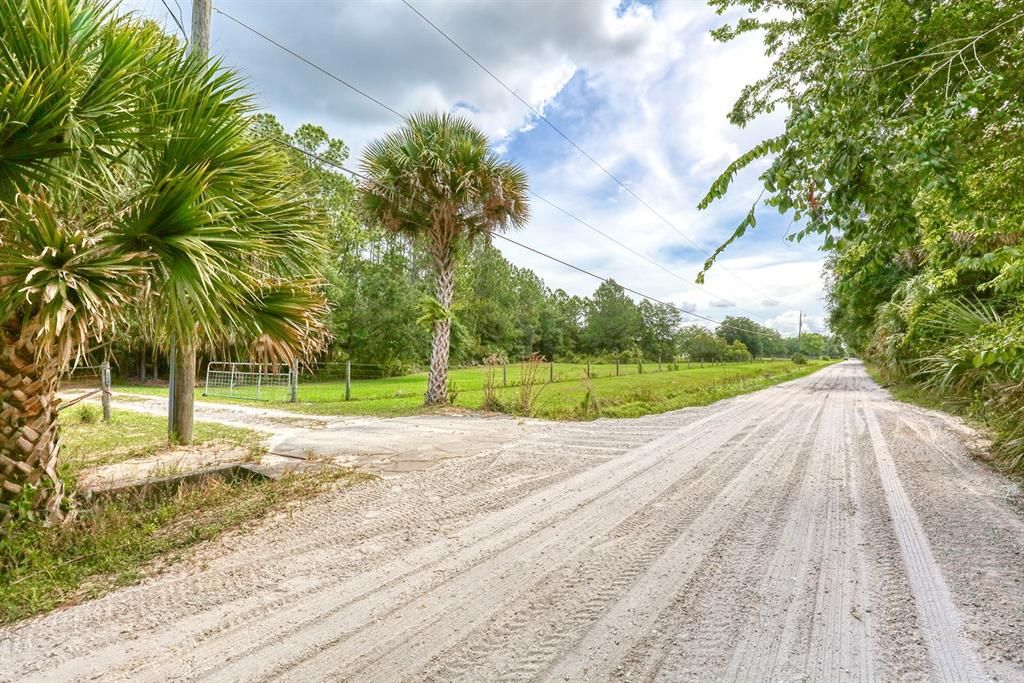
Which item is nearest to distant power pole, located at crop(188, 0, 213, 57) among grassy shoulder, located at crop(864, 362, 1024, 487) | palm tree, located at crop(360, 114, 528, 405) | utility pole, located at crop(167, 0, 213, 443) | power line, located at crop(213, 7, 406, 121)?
utility pole, located at crop(167, 0, 213, 443)

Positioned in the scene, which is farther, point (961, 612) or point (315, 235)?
point (315, 235)

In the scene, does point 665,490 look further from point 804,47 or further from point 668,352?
point 668,352

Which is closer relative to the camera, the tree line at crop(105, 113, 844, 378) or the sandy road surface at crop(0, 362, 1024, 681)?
the sandy road surface at crop(0, 362, 1024, 681)

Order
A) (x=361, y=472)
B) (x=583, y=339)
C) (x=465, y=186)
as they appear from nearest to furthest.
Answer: (x=361, y=472) < (x=465, y=186) < (x=583, y=339)

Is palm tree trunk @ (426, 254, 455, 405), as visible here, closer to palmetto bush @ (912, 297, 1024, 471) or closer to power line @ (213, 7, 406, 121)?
power line @ (213, 7, 406, 121)

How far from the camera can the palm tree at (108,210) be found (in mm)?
2648

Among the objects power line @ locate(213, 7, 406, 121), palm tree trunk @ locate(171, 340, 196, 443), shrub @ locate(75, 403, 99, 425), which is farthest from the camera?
shrub @ locate(75, 403, 99, 425)

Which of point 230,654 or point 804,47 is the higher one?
point 804,47

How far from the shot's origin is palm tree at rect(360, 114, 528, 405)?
1051 centimetres

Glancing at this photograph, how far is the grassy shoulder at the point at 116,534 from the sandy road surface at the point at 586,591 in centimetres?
31

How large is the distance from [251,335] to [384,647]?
2781 mm

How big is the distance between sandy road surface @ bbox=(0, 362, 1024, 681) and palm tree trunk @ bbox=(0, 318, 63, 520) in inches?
48.6

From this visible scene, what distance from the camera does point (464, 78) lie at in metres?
11.5

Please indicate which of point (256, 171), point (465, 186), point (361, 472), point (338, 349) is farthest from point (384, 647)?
point (338, 349)
